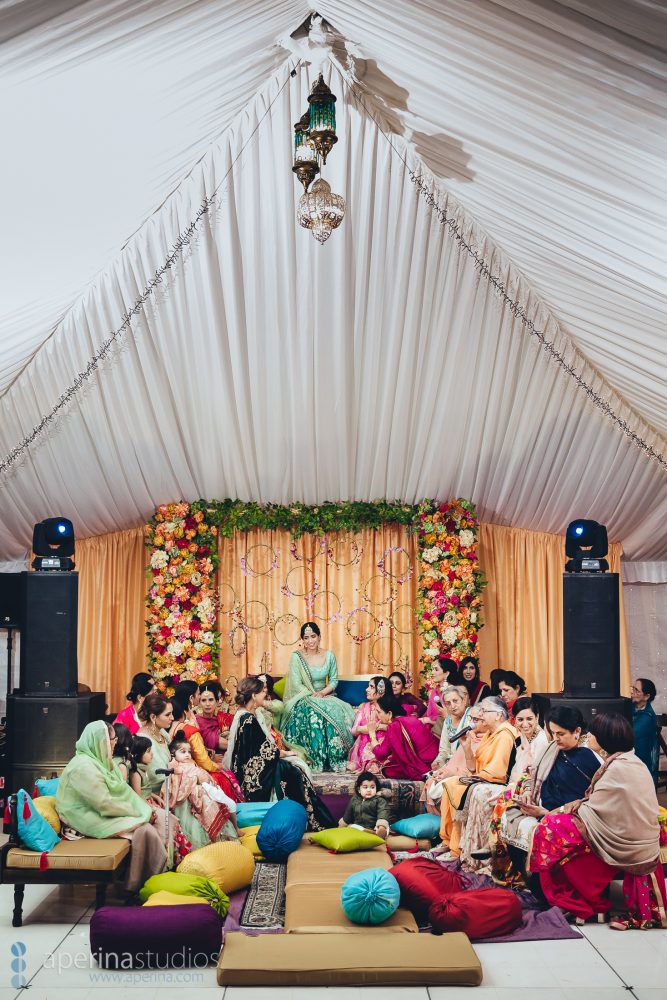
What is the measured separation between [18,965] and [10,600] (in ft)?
13.6

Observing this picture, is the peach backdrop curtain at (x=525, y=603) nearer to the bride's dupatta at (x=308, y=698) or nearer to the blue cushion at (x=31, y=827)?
the bride's dupatta at (x=308, y=698)

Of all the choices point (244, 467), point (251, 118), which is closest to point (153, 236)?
point (251, 118)

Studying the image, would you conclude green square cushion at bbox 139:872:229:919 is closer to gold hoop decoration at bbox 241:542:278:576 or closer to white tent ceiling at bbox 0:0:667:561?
white tent ceiling at bbox 0:0:667:561

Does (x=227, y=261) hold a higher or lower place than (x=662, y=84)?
A: higher

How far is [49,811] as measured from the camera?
5496mm

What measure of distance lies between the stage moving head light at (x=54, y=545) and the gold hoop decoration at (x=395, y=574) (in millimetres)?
3666

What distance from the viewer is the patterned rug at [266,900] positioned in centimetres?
518

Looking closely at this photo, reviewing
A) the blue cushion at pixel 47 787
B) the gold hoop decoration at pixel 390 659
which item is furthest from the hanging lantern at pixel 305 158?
the gold hoop decoration at pixel 390 659

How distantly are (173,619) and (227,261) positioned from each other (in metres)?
4.15

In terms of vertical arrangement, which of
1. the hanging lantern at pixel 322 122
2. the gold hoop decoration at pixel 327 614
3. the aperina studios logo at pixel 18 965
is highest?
the hanging lantern at pixel 322 122

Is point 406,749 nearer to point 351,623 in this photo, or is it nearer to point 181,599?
point 351,623

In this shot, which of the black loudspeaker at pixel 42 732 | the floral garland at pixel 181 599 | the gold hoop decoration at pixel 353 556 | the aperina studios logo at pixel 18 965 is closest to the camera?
the aperina studios logo at pixel 18 965

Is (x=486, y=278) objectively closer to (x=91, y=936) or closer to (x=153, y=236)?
(x=153, y=236)

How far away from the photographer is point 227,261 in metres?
7.12
